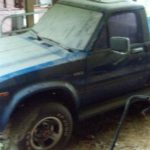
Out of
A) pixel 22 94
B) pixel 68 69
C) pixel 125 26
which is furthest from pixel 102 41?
pixel 22 94

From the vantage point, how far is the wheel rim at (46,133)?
4.38 meters

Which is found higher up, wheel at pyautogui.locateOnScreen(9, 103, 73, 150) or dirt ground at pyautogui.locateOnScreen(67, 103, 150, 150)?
wheel at pyautogui.locateOnScreen(9, 103, 73, 150)

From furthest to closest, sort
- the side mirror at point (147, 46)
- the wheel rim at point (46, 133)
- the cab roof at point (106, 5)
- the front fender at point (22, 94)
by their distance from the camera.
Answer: the side mirror at point (147, 46), the cab roof at point (106, 5), the wheel rim at point (46, 133), the front fender at point (22, 94)

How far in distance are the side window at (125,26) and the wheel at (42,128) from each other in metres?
1.26

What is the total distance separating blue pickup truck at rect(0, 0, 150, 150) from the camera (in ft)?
13.9

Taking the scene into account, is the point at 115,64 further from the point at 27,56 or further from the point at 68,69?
the point at 27,56

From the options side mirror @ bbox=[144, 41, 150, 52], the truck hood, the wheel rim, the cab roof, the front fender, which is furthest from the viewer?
side mirror @ bbox=[144, 41, 150, 52]

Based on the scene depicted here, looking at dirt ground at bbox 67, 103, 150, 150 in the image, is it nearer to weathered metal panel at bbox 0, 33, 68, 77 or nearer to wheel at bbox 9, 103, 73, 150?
wheel at bbox 9, 103, 73, 150

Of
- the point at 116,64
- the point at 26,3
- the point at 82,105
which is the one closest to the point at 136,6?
the point at 116,64

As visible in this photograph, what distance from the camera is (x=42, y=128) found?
14.5ft

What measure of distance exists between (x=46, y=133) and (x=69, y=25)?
152 centimetres

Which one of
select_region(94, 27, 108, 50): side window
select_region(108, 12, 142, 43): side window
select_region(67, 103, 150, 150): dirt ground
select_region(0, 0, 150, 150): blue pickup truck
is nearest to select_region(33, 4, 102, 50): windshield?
select_region(0, 0, 150, 150): blue pickup truck

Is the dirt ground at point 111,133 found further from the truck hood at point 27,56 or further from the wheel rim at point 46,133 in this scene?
the truck hood at point 27,56

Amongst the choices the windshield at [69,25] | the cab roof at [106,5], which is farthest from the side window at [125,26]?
the windshield at [69,25]
